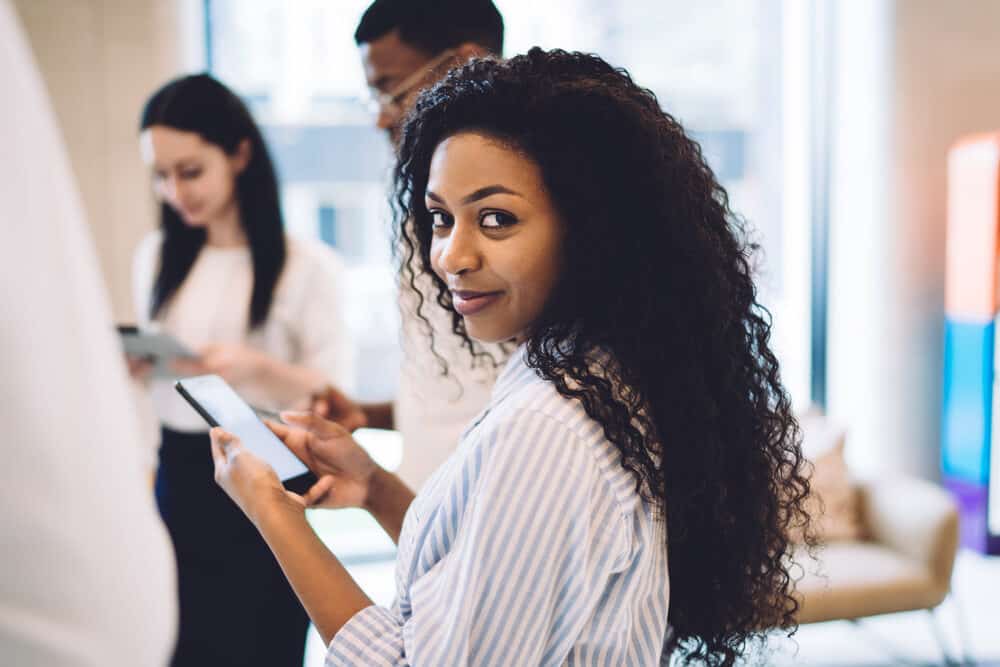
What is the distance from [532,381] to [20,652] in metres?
0.53

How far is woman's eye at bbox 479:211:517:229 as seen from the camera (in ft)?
2.59

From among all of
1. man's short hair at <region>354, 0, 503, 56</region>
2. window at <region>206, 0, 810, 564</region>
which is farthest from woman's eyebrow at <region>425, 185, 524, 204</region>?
window at <region>206, 0, 810, 564</region>

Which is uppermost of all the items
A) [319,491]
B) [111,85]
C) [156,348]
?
[111,85]

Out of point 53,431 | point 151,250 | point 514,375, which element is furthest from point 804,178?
point 53,431

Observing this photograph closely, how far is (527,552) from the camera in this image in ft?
2.22

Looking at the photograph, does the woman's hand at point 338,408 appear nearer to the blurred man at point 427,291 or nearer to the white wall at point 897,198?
the blurred man at point 427,291

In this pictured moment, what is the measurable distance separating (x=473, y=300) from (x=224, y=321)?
1105 millimetres

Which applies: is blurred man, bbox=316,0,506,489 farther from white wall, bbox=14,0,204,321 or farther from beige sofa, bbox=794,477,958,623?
white wall, bbox=14,0,204,321

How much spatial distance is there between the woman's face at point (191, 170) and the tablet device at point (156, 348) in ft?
1.03

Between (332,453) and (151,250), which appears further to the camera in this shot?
(151,250)

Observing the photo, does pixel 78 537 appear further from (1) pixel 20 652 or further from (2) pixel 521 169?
(2) pixel 521 169

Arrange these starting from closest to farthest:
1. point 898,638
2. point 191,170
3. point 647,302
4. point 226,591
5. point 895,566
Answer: point 647,302
point 226,591
point 191,170
point 895,566
point 898,638

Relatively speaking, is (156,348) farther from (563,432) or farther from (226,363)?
(563,432)

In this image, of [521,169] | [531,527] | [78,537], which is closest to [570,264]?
[521,169]
